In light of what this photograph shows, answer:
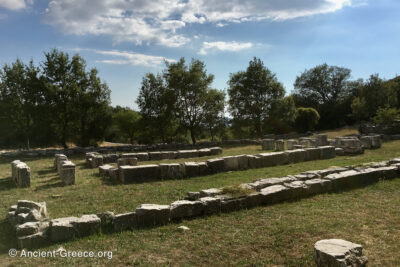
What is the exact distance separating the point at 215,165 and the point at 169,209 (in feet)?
23.6

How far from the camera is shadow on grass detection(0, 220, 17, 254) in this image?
6.22 m

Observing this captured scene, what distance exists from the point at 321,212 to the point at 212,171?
710 cm

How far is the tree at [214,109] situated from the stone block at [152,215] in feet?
87.1

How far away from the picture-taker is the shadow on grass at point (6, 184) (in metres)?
12.3

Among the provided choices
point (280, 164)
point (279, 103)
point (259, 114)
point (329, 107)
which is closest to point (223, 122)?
point (259, 114)

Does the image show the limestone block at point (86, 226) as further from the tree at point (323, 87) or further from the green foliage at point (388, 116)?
the tree at point (323, 87)

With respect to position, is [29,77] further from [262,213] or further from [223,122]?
[262,213]

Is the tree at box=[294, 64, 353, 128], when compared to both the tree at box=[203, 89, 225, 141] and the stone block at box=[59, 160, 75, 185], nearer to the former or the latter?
the tree at box=[203, 89, 225, 141]

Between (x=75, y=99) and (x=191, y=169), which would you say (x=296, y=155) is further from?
(x=75, y=99)

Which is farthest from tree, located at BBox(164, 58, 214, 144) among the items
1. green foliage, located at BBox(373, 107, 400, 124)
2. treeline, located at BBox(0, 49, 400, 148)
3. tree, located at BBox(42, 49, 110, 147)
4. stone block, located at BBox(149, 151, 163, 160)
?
green foliage, located at BBox(373, 107, 400, 124)

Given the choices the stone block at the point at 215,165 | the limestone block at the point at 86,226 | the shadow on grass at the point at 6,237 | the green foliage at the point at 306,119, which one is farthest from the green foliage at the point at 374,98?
the shadow on grass at the point at 6,237

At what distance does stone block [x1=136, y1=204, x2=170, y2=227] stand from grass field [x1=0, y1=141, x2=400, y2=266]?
256 mm

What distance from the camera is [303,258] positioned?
5.32 m

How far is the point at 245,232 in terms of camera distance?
6.54m
